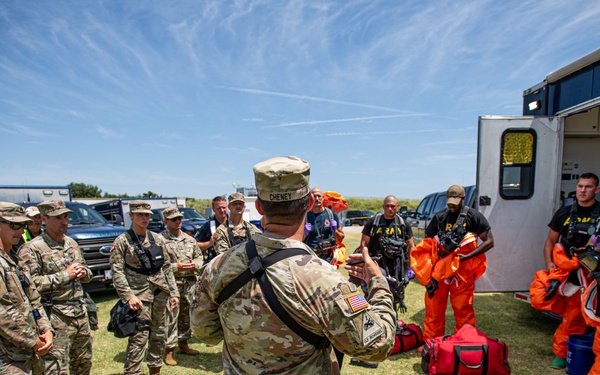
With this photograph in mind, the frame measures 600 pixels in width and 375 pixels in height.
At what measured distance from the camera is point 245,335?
1479 mm

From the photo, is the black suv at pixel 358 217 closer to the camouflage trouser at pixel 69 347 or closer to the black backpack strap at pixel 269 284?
the camouflage trouser at pixel 69 347

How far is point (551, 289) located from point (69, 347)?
5.45 meters

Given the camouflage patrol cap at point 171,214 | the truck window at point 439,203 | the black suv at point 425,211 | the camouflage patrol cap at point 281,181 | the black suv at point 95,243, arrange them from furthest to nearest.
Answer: the black suv at point 425,211
the truck window at point 439,203
the black suv at point 95,243
the camouflage patrol cap at point 171,214
the camouflage patrol cap at point 281,181

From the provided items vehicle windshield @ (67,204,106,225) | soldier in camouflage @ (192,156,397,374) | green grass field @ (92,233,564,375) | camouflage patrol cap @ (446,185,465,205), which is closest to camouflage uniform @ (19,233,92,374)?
green grass field @ (92,233,564,375)

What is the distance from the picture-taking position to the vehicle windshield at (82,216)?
28.5ft

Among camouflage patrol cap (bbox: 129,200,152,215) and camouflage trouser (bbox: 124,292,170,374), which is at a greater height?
camouflage patrol cap (bbox: 129,200,152,215)

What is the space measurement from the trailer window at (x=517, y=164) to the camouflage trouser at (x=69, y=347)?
545 centimetres

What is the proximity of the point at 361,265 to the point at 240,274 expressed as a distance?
0.73 meters

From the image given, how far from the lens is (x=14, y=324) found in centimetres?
248

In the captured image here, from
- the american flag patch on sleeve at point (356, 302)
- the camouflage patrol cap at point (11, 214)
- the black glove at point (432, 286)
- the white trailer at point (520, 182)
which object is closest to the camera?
the american flag patch on sleeve at point (356, 302)

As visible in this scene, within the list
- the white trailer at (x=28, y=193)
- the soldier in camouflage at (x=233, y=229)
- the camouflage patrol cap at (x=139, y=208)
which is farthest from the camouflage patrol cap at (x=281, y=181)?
the white trailer at (x=28, y=193)

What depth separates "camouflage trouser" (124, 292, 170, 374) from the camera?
3.87m

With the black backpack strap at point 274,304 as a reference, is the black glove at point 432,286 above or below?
below

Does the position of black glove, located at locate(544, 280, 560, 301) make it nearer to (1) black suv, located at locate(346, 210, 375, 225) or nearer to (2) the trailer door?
(2) the trailer door
